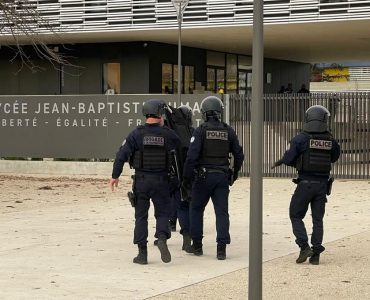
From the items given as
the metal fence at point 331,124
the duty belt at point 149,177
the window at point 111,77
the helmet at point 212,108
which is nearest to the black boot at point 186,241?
the duty belt at point 149,177

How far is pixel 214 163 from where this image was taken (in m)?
9.80

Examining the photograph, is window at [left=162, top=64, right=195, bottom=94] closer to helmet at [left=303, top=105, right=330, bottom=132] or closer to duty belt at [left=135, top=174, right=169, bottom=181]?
helmet at [left=303, top=105, right=330, bottom=132]

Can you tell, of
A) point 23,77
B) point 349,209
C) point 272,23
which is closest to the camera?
point 349,209

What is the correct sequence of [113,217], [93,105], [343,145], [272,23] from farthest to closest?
[272,23] < [93,105] < [343,145] < [113,217]

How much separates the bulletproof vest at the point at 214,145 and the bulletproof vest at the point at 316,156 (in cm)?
90

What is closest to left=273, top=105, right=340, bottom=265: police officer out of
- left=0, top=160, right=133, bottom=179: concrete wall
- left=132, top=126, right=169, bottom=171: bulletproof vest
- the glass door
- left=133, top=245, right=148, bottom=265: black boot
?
left=132, top=126, right=169, bottom=171: bulletproof vest

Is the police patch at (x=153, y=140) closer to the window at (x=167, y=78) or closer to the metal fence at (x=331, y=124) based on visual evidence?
the metal fence at (x=331, y=124)

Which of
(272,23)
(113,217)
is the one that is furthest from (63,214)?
(272,23)

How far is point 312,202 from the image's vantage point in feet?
31.8

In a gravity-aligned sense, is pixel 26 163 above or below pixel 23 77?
below

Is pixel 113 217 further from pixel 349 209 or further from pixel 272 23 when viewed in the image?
pixel 272 23

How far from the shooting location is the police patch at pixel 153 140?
9.32 meters

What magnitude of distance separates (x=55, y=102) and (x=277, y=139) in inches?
276

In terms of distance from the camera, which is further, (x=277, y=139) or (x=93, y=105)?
(x=93, y=105)
